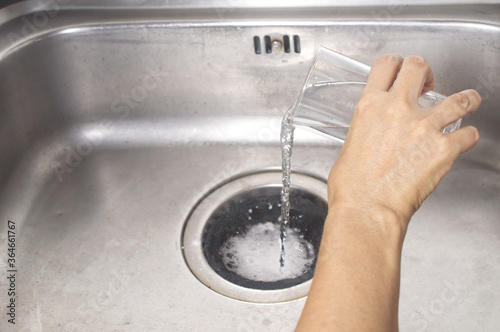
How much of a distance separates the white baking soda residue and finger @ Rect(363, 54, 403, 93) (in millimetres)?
338

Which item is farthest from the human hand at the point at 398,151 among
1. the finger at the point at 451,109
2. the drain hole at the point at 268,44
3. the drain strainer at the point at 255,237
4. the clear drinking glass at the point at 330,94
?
the drain hole at the point at 268,44

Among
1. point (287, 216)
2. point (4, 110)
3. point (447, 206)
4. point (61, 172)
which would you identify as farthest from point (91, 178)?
point (447, 206)

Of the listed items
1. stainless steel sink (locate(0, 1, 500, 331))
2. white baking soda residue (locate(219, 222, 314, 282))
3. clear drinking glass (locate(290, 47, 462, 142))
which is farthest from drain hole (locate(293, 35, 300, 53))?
white baking soda residue (locate(219, 222, 314, 282))

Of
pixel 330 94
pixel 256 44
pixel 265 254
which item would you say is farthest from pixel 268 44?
pixel 265 254

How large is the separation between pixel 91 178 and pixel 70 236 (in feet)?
0.41

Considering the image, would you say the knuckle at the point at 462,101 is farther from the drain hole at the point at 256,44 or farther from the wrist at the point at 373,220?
the drain hole at the point at 256,44

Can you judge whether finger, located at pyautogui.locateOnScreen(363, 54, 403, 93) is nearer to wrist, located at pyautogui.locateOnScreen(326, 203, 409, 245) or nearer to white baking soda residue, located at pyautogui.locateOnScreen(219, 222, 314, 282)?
wrist, located at pyautogui.locateOnScreen(326, 203, 409, 245)

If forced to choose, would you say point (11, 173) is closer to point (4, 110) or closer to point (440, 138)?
point (4, 110)

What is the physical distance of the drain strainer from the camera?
0.72 m

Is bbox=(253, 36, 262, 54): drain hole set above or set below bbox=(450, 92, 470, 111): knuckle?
above

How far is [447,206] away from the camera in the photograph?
0.79m

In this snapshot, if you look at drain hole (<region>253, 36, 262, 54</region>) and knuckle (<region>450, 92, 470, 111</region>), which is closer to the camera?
knuckle (<region>450, 92, 470, 111</region>)

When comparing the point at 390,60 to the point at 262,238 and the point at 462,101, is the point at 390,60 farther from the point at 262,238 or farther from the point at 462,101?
the point at 262,238

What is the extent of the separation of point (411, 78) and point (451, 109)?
5 cm
